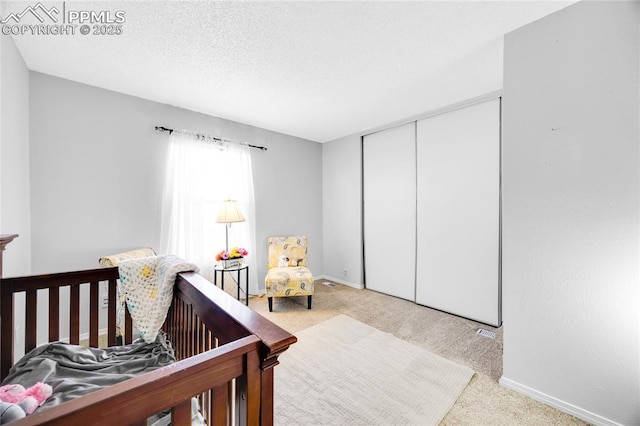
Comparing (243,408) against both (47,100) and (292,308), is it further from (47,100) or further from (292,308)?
(47,100)

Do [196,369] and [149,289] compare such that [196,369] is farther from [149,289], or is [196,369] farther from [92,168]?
[92,168]

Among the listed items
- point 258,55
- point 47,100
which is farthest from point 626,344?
point 47,100

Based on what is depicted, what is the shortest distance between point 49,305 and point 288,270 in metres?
2.26

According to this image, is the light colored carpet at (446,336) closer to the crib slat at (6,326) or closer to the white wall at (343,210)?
the white wall at (343,210)

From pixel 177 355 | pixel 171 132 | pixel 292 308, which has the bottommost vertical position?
pixel 292 308

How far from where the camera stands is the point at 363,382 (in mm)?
1822

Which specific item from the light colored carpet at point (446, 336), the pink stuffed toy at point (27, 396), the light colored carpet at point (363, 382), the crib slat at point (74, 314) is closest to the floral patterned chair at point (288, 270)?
the light colored carpet at point (446, 336)

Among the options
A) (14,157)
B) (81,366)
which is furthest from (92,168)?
(81,366)

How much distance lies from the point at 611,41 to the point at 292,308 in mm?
3393

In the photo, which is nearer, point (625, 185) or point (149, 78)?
point (625, 185)

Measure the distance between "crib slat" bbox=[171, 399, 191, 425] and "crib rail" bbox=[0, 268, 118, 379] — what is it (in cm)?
117

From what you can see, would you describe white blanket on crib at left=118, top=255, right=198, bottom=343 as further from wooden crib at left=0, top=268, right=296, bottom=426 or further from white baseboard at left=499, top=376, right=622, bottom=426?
white baseboard at left=499, top=376, right=622, bottom=426

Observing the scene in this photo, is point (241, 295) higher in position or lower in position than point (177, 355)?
lower

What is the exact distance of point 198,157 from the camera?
3064 mm
